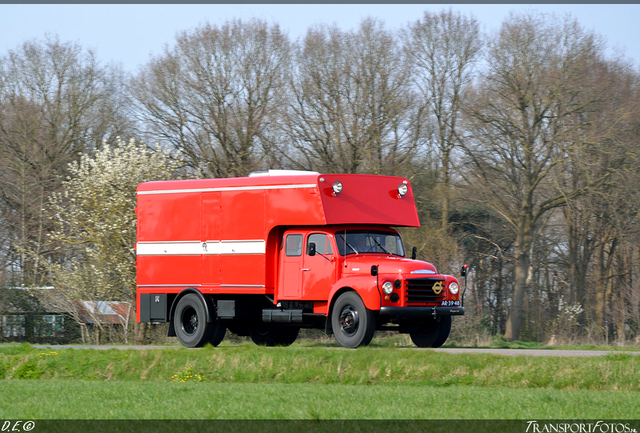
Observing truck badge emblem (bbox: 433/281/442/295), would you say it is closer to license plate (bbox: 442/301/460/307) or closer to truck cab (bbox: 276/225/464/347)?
truck cab (bbox: 276/225/464/347)

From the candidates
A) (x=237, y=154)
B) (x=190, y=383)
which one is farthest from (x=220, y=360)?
(x=237, y=154)

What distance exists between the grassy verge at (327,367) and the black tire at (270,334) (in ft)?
12.2

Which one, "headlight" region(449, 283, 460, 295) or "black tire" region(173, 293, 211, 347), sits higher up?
"headlight" region(449, 283, 460, 295)

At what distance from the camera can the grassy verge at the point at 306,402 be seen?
959cm

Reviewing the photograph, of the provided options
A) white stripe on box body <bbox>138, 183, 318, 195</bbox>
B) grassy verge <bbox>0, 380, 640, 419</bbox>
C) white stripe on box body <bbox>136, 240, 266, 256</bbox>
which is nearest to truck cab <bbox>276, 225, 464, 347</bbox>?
white stripe on box body <bbox>136, 240, 266, 256</bbox>

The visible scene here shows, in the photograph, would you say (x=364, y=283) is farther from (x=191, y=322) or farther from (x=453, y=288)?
(x=191, y=322)

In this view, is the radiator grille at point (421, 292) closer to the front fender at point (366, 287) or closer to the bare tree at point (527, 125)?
the front fender at point (366, 287)

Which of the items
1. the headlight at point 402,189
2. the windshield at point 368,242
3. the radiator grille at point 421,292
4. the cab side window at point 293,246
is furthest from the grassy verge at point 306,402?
the headlight at point 402,189

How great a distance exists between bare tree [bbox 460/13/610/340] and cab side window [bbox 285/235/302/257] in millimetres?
17704

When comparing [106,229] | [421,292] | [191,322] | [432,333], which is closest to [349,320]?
[421,292]

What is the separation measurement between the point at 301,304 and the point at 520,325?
20112 millimetres

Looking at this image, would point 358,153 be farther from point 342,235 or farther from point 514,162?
point 342,235

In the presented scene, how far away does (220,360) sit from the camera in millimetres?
15086

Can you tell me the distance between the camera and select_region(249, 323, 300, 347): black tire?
1997cm
